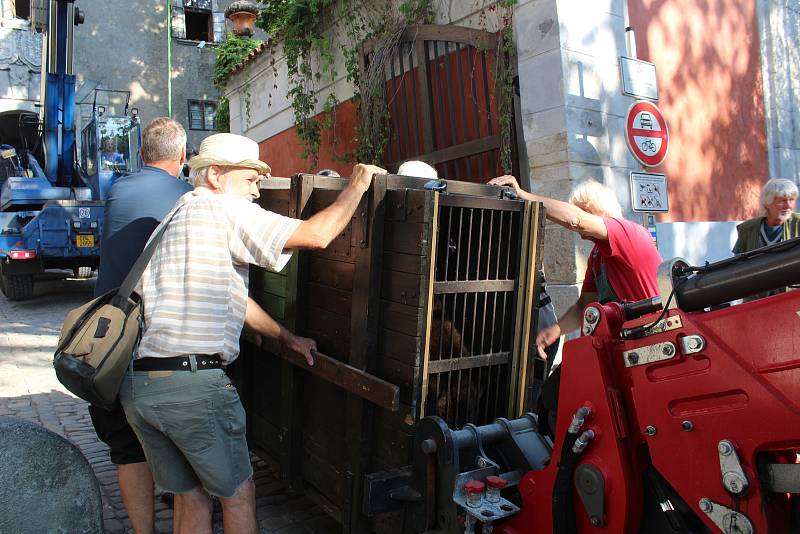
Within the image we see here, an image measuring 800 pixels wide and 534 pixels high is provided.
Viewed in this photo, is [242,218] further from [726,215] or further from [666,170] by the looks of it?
[726,215]

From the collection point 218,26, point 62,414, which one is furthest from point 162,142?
point 218,26

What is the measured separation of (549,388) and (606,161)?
388 cm

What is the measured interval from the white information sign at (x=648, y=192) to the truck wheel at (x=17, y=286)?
33.0 feet

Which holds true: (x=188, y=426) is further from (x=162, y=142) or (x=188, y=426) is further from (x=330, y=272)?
(x=162, y=142)

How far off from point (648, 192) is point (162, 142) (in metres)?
4.12

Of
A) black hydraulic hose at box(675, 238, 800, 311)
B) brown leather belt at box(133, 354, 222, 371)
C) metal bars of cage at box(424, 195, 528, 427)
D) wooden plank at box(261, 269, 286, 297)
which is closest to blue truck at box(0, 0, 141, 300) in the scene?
wooden plank at box(261, 269, 286, 297)

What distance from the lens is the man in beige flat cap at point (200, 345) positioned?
7.99ft

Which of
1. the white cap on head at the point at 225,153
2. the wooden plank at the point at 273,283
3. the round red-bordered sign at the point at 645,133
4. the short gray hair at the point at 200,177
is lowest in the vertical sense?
the wooden plank at the point at 273,283

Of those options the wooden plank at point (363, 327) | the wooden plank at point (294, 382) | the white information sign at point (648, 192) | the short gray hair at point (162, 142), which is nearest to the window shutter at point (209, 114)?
the white information sign at point (648, 192)

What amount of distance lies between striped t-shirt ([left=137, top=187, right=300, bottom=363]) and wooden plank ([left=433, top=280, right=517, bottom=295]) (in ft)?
2.05

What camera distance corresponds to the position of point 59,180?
1249 centimetres

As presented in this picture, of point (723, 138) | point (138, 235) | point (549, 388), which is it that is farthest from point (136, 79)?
point (549, 388)

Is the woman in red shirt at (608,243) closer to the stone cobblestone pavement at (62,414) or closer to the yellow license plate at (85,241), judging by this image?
the stone cobblestone pavement at (62,414)

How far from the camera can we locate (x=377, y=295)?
2738 mm
